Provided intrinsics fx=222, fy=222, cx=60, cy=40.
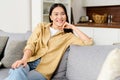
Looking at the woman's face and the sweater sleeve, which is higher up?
the woman's face

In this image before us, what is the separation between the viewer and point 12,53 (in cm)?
240

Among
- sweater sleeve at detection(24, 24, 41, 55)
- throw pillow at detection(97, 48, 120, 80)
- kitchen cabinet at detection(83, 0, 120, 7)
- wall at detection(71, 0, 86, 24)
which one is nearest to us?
throw pillow at detection(97, 48, 120, 80)

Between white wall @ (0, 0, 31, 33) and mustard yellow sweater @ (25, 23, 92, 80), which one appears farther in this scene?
white wall @ (0, 0, 31, 33)

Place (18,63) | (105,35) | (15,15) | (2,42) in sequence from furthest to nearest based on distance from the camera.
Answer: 1. (15,15)
2. (105,35)
3. (2,42)
4. (18,63)

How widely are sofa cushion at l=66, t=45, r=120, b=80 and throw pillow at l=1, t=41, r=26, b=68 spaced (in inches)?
26.5

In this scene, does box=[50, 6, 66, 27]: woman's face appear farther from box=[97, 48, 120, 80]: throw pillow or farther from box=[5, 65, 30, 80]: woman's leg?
box=[97, 48, 120, 80]: throw pillow

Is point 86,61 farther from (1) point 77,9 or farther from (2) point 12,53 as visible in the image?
(1) point 77,9

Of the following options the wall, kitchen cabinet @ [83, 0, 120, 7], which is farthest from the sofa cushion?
the wall

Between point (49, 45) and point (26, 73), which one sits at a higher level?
point (49, 45)

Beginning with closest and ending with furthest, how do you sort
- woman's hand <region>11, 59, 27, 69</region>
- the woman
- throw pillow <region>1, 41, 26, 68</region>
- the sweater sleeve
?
woman's hand <region>11, 59, 27, 69</region> → the woman → the sweater sleeve → throw pillow <region>1, 41, 26, 68</region>

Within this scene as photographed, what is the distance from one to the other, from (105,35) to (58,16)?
1.92 metres

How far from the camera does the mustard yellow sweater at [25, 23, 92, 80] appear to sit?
2.05 m

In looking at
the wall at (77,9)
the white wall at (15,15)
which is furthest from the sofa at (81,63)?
the wall at (77,9)

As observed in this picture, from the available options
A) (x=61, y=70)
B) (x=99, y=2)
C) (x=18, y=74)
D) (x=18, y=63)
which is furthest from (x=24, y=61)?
(x=99, y=2)
